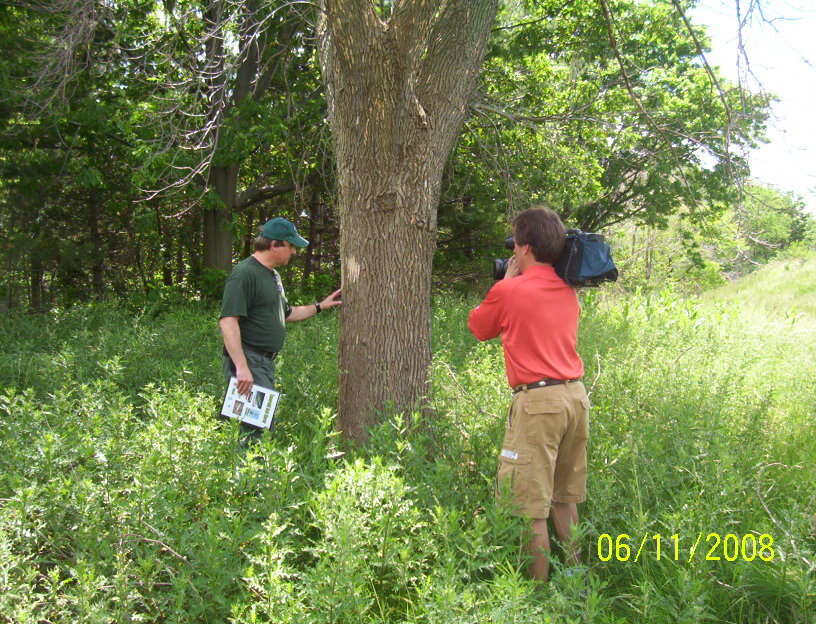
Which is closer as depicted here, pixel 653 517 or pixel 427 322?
pixel 653 517

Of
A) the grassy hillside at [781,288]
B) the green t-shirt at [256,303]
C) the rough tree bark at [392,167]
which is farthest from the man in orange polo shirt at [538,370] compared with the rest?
the grassy hillside at [781,288]

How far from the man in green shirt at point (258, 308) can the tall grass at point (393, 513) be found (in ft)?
1.43

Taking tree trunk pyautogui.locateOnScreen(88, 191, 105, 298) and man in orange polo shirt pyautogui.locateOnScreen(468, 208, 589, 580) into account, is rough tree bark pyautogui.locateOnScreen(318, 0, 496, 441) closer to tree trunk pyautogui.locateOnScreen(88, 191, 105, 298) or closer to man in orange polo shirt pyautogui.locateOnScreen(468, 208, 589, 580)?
man in orange polo shirt pyautogui.locateOnScreen(468, 208, 589, 580)

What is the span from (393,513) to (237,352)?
1.87 meters

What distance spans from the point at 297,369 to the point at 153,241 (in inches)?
431

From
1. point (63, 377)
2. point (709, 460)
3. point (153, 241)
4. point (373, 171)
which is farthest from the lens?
point (153, 241)

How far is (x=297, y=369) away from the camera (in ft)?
20.2

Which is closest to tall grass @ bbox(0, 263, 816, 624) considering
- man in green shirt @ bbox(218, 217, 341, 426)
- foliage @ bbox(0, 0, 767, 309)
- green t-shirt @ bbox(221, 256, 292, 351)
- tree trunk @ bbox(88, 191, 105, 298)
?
man in green shirt @ bbox(218, 217, 341, 426)

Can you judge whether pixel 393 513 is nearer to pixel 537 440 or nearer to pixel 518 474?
pixel 518 474

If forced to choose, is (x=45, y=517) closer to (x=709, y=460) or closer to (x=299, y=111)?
(x=709, y=460)

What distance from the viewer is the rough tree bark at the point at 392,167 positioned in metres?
4.13

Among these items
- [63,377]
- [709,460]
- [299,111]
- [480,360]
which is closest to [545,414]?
[709,460]
